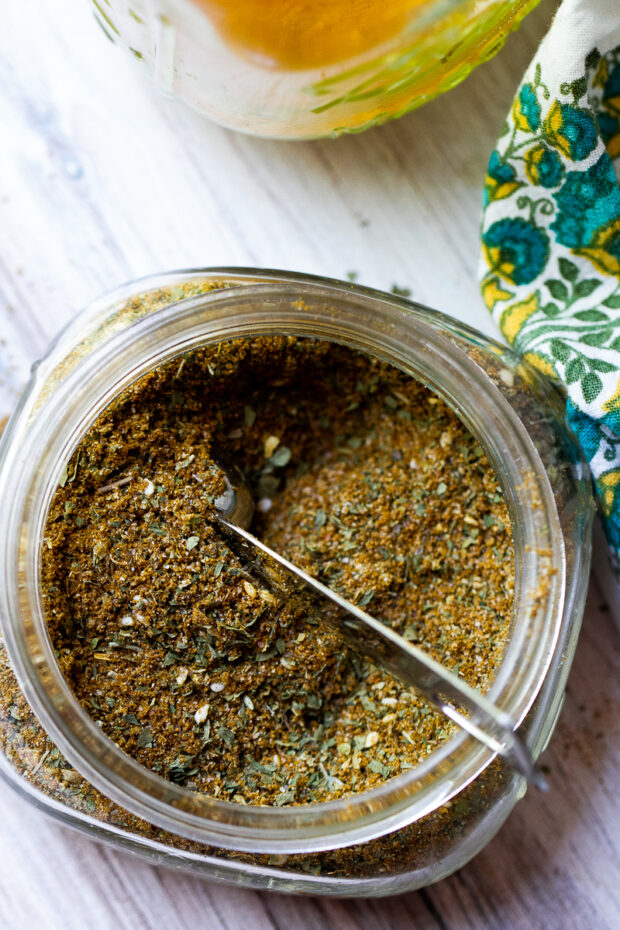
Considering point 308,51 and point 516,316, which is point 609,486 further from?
point 308,51

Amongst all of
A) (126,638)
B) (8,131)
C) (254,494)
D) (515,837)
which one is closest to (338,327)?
(254,494)

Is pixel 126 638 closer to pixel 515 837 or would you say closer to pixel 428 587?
pixel 428 587

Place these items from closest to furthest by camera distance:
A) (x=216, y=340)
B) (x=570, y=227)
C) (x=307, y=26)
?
(x=307, y=26)
(x=216, y=340)
(x=570, y=227)

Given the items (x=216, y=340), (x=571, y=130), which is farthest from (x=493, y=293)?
(x=216, y=340)

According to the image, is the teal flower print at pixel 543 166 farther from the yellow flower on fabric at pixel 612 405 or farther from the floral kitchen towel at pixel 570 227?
the yellow flower on fabric at pixel 612 405

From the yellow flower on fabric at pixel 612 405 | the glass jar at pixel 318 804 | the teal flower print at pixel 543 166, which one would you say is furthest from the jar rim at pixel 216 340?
the teal flower print at pixel 543 166

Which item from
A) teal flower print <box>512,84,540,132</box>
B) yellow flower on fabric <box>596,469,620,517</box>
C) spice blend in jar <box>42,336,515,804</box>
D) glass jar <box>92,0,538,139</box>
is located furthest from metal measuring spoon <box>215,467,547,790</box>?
teal flower print <box>512,84,540,132</box>
